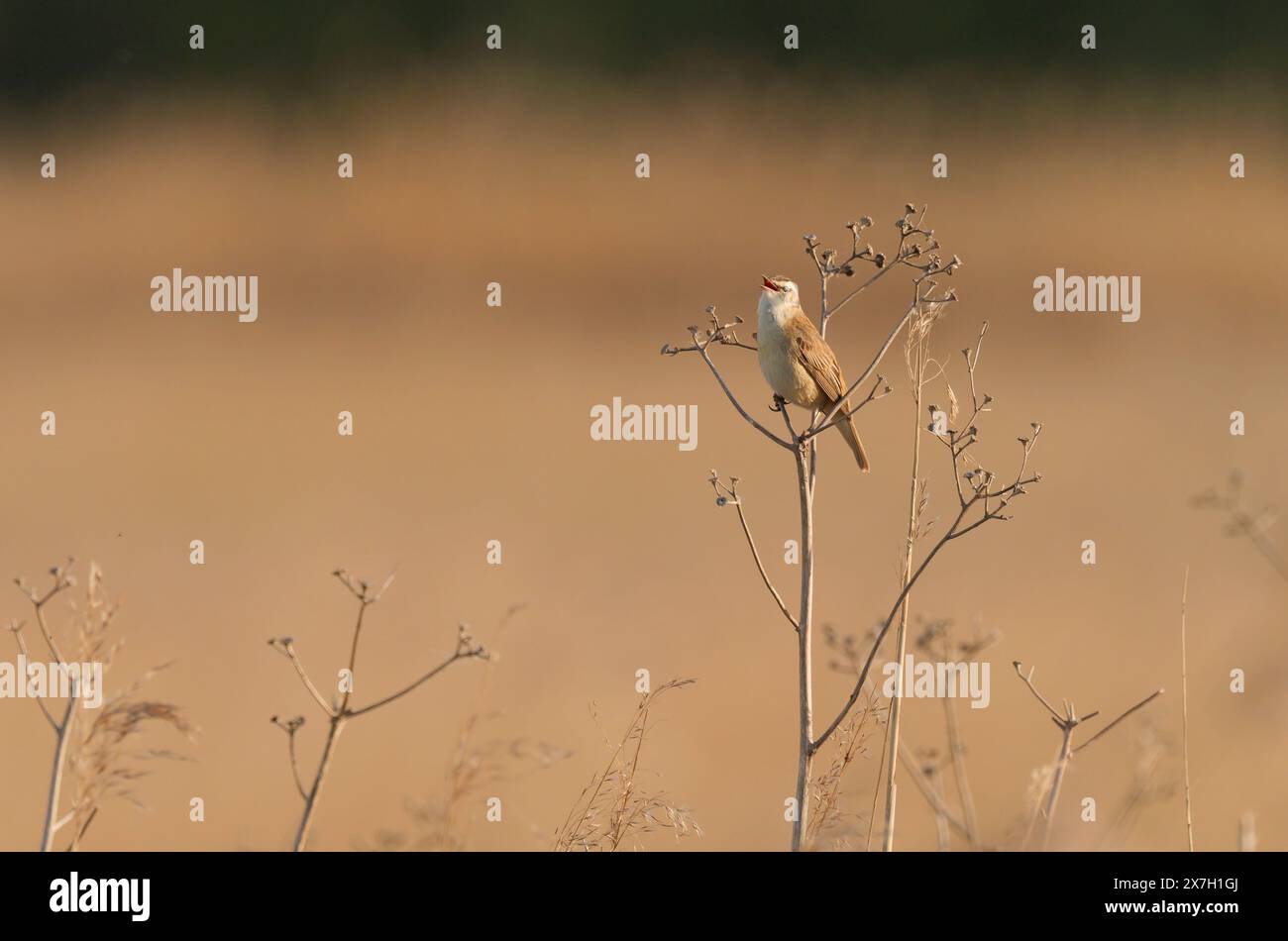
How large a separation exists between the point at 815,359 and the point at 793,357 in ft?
0.24

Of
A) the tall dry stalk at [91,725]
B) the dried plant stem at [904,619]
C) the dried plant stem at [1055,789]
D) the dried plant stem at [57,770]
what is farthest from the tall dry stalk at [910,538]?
the dried plant stem at [57,770]

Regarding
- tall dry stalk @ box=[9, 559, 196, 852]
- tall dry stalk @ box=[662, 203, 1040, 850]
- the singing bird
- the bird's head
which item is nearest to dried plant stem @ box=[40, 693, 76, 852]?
tall dry stalk @ box=[9, 559, 196, 852]

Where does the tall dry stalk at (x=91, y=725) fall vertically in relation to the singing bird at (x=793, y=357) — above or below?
below

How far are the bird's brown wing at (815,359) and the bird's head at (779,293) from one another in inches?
3.1

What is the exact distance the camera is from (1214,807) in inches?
251

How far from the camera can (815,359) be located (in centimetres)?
443

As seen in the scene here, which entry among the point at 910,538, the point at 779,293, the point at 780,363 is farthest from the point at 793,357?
the point at 910,538

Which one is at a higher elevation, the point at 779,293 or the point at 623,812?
the point at 779,293

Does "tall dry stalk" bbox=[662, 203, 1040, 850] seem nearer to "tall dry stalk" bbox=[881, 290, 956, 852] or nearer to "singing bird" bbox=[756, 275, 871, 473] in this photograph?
"tall dry stalk" bbox=[881, 290, 956, 852]

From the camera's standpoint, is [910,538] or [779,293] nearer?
[910,538]

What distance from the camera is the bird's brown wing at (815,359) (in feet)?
14.5

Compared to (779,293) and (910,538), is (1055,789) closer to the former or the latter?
(910,538)

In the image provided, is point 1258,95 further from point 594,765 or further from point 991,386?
point 594,765

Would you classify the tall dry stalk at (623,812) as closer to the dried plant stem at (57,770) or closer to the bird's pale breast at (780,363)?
the dried plant stem at (57,770)
